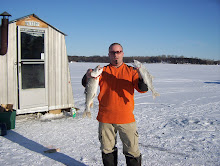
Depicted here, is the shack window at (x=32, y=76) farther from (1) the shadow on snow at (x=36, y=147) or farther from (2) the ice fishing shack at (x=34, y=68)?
(1) the shadow on snow at (x=36, y=147)

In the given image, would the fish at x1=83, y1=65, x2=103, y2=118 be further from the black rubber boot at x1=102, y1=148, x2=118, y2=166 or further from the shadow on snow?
the shadow on snow

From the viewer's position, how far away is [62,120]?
282 inches

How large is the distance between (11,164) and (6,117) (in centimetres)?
213

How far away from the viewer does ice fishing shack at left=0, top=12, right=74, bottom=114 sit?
6.61 metres

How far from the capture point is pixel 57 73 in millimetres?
7547

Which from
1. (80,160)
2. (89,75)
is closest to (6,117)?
(80,160)

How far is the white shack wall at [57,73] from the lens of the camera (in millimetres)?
7363

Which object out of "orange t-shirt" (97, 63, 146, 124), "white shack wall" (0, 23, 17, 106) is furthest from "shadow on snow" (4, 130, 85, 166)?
"orange t-shirt" (97, 63, 146, 124)

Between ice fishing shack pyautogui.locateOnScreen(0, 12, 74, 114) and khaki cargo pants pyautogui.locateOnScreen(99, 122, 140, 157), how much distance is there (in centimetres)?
427

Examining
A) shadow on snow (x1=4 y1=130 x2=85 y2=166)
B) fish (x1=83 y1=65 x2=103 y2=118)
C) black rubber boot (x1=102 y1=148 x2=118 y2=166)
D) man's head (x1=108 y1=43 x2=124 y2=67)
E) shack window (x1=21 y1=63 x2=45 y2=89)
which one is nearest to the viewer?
fish (x1=83 y1=65 x2=103 y2=118)

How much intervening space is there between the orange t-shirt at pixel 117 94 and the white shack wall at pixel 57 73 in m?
4.29

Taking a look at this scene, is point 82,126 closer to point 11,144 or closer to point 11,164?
point 11,144


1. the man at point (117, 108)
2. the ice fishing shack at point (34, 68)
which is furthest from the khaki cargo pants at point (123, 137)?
the ice fishing shack at point (34, 68)

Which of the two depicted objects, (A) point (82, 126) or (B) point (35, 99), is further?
(B) point (35, 99)
